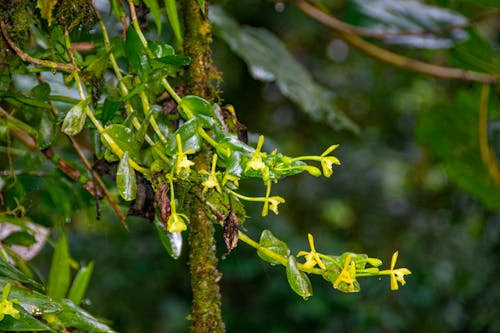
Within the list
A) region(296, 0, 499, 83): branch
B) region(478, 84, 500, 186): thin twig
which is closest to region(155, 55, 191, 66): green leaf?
region(296, 0, 499, 83): branch

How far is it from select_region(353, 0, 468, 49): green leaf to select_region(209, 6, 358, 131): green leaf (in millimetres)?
165

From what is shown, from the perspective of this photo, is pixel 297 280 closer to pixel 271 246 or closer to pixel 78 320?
pixel 271 246

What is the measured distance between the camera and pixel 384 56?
124 centimetres

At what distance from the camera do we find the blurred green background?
6.56ft

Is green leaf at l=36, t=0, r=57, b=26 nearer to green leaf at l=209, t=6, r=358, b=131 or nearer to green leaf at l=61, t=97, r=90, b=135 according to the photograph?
green leaf at l=61, t=97, r=90, b=135

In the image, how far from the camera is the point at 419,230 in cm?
240

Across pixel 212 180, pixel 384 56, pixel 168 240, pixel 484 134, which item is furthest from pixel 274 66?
pixel 212 180

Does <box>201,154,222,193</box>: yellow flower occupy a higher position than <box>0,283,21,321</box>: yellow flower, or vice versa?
<box>201,154,222,193</box>: yellow flower

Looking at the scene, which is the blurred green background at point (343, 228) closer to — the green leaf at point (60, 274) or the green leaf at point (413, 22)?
the green leaf at point (413, 22)

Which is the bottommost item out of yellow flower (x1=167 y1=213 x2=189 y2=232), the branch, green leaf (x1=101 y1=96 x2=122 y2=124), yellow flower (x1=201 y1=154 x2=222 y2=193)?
the branch

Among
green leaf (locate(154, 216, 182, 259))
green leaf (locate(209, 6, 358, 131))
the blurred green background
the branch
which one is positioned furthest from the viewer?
the blurred green background

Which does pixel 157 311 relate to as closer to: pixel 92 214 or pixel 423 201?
pixel 423 201

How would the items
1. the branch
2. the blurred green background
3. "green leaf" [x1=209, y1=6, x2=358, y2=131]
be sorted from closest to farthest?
"green leaf" [x1=209, y1=6, x2=358, y2=131] → the branch → the blurred green background

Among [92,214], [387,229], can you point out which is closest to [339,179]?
[387,229]
